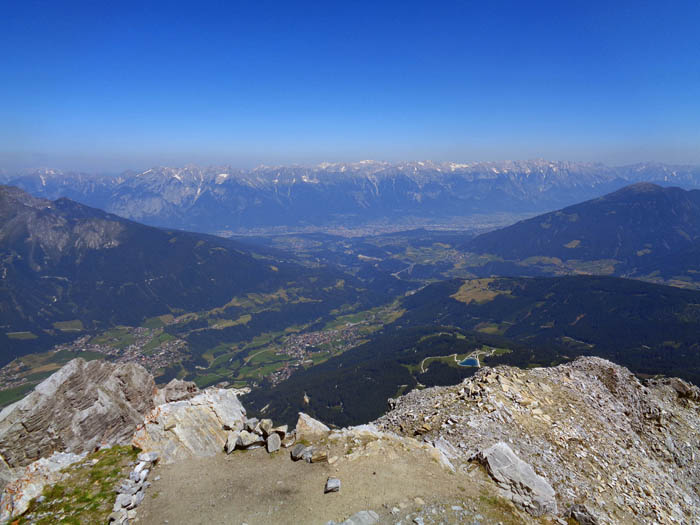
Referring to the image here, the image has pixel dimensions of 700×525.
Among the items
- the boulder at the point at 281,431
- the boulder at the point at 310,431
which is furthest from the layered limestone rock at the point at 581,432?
the boulder at the point at 281,431

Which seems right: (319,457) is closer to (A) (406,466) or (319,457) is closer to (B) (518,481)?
(A) (406,466)

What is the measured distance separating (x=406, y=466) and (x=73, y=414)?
102 ft

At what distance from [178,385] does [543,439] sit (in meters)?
39.1

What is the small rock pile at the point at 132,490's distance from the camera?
19406mm

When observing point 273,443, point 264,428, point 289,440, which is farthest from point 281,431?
point 273,443

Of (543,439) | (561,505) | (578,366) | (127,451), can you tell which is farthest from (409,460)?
(578,366)

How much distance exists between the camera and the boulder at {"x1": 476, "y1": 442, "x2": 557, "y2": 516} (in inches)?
834

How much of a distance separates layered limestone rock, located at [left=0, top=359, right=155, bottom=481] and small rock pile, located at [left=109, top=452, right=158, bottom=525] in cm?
859

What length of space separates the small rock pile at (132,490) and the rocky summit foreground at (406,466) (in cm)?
7

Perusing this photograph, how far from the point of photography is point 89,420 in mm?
33938

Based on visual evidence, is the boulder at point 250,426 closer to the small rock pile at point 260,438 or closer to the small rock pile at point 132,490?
the small rock pile at point 260,438

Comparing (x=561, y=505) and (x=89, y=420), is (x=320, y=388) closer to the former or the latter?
(x=89, y=420)

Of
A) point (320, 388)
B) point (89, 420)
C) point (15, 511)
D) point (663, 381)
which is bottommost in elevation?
point (320, 388)

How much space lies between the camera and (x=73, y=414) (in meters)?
33.5
